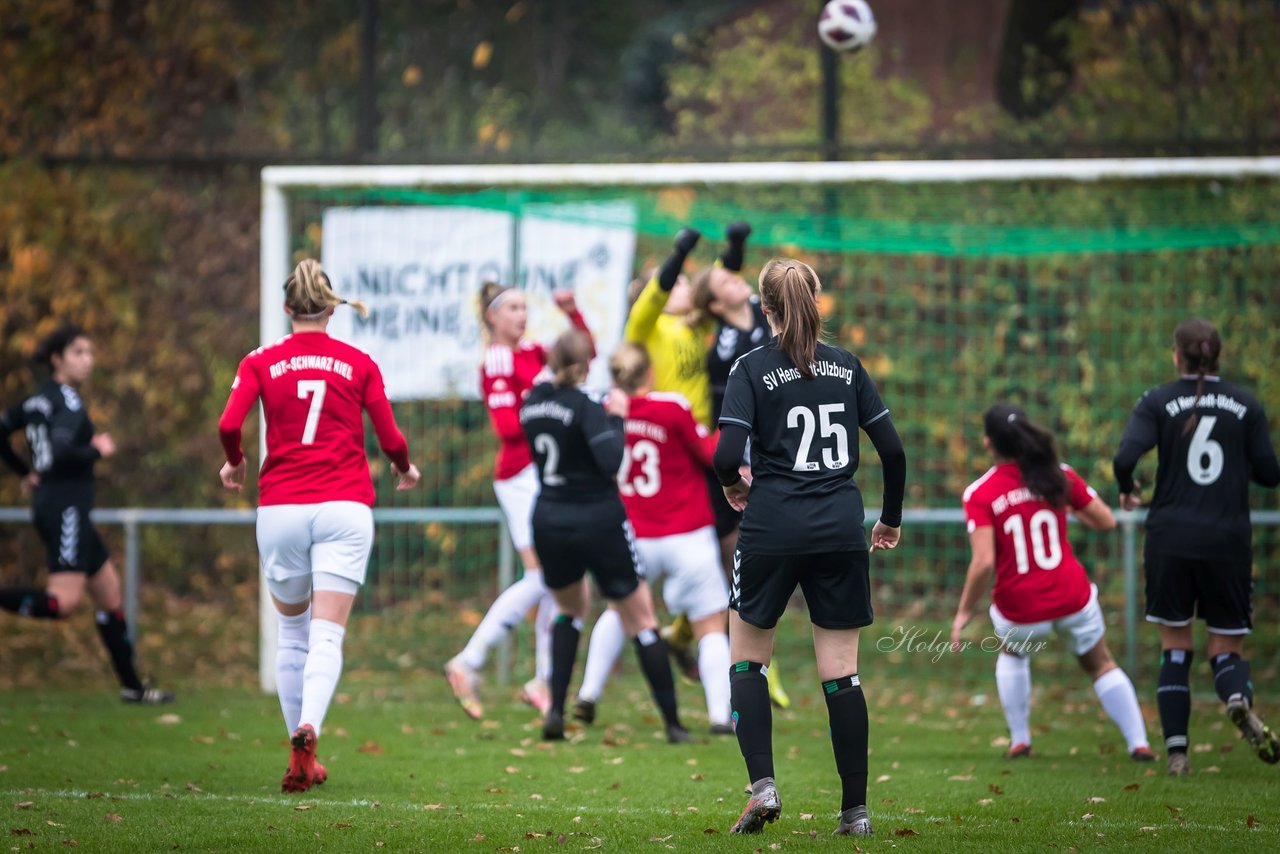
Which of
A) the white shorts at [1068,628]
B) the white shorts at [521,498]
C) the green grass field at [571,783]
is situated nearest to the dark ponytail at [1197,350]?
the white shorts at [1068,628]

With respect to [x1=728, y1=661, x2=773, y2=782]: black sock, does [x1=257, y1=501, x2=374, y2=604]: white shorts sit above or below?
above

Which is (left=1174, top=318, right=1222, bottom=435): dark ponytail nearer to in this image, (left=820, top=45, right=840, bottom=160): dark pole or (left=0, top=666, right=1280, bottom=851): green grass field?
(left=0, top=666, right=1280, bottom=851): green grass field

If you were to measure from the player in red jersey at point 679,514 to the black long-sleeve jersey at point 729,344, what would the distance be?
1.22 feet

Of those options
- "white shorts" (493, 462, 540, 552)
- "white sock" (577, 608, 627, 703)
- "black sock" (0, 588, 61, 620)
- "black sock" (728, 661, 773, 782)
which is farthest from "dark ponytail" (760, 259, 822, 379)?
"black sock" (0, 588, 61, 620)

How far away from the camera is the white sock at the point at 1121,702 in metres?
7.09

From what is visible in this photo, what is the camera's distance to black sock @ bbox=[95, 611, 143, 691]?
9055 millimetres

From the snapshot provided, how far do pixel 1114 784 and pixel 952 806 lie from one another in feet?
3.26

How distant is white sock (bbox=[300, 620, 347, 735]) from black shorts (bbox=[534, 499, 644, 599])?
4.91 feet

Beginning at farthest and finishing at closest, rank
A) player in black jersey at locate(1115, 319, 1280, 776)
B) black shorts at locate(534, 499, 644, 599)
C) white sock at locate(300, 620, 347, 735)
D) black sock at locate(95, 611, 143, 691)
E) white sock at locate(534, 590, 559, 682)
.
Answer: white sock at locate(534, 590, 559, 682), black sock at locate(95, 611, 143, 691), black shorts at locate(534, 499, 644, 599), player in black jersey at locate(1115, 319, 1280, 776), white sock at locate(300, 620, 347, 735)

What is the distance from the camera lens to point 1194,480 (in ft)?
22.5

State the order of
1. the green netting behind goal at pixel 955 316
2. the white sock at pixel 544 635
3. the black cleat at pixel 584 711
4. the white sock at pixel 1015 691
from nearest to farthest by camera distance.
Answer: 1. the white sock at pixel 1015 691
2. the black cleat at pixel 584 711
3. the white sock at pixel 544 635
4. the green netting behind goal at pixel 955 316

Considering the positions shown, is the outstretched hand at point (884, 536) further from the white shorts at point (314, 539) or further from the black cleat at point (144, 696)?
the black cleat at point (144, 696)

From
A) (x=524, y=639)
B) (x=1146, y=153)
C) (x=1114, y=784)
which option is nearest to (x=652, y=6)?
(x=1146, y=153)

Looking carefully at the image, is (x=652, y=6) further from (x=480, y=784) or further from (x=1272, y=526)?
(x=480, y=784)
